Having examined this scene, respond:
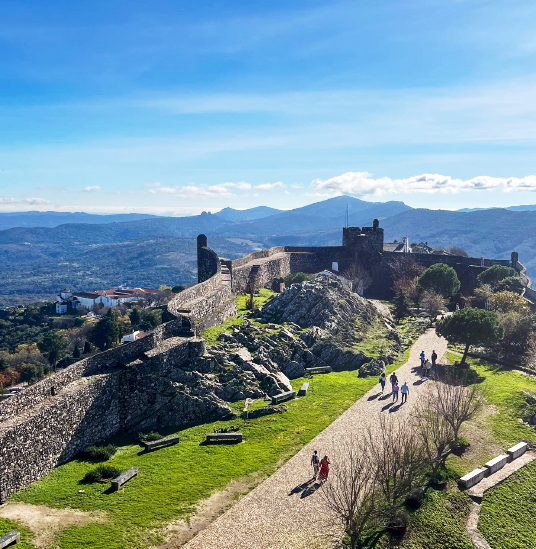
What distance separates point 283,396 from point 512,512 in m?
13.5

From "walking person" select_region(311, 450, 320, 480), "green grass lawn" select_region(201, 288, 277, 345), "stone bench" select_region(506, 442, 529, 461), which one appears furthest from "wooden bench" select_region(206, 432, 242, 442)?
"stone bench" select_region(506, 442, 529, 461)

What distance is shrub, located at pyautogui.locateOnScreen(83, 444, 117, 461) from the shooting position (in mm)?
24750

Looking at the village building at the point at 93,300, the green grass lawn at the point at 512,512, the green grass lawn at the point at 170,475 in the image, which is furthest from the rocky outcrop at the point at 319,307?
the village building at the point at 93,300

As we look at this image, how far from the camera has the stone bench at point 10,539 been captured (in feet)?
56.6

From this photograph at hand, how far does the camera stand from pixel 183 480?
21.9 m

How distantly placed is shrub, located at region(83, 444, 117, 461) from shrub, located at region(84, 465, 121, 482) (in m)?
1.80

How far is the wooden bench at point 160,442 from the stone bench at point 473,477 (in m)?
13.8

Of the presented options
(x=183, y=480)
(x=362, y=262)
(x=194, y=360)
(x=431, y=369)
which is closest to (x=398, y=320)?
(x=431, y=369)

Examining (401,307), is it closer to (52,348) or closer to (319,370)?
(319,370)

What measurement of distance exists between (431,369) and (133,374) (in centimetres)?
2112

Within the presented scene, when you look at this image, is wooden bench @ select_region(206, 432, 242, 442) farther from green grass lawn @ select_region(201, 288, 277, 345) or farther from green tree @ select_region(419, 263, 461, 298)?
green tree @ select_region(419, 263, 461, 298)

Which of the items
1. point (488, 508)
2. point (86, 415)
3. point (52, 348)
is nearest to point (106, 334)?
point (52, 348)

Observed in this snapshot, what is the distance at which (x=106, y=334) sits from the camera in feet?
213

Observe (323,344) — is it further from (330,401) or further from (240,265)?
(240,265)
